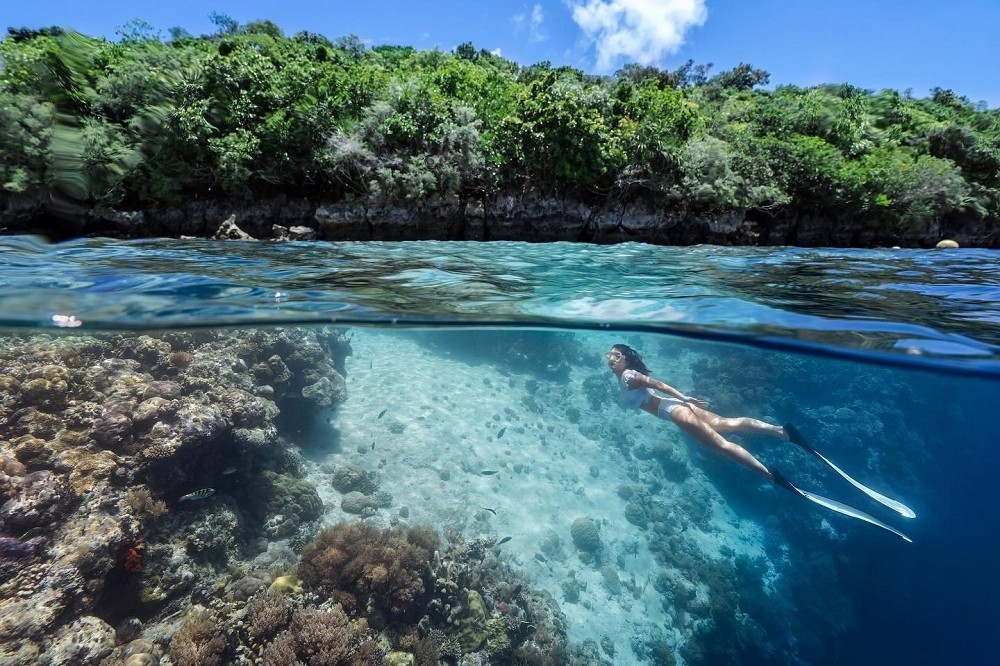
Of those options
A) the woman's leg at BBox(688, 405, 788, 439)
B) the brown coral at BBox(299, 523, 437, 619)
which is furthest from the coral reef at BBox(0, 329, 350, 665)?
the woman's leg at BBox(688, 405, 788, 439)

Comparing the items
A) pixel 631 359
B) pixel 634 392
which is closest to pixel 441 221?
pixel 631 359

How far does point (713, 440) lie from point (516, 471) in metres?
6.16

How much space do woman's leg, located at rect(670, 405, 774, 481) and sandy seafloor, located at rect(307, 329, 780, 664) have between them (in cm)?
236

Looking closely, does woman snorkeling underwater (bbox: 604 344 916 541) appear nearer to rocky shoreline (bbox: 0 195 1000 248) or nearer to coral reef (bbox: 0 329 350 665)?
coral reef (bbox: 0 329 350 665)

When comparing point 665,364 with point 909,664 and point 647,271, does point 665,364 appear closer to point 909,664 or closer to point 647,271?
point 909,664

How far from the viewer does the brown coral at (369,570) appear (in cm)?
741

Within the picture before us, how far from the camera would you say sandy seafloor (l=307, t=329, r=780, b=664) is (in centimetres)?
1030

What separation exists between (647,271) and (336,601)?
8.68m

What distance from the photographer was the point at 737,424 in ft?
29.6

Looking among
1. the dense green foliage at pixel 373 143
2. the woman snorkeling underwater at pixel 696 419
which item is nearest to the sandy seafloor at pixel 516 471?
the woman snorkeling underwater at pixel 696 419

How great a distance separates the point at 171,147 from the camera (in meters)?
15.8

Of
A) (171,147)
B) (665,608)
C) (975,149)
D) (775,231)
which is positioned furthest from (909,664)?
(171,147)

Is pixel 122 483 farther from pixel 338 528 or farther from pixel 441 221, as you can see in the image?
pixel 441 221

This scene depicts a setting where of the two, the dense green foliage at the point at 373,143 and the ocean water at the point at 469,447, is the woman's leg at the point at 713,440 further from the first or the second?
the dense green foliage at the point at 373,143
